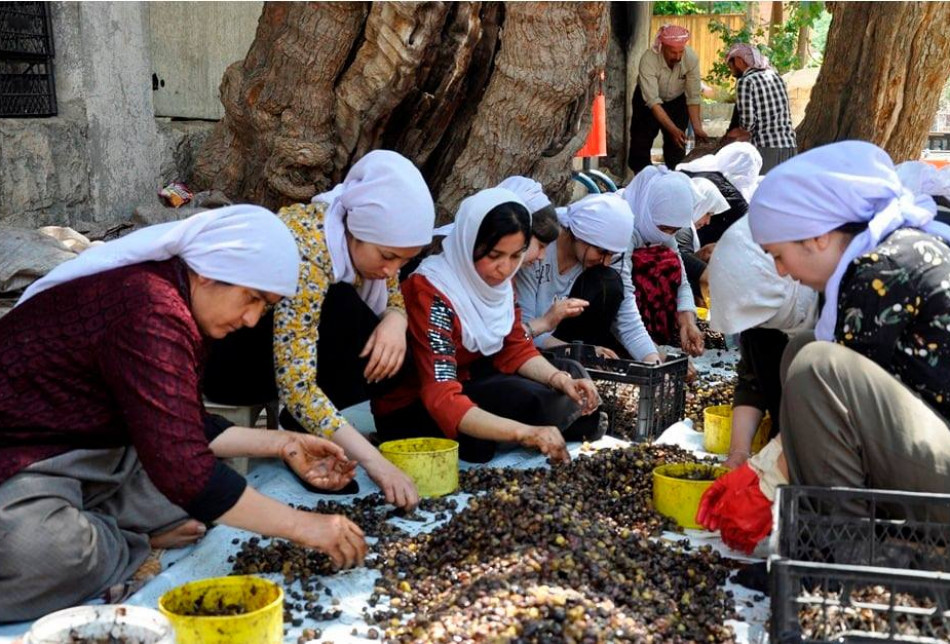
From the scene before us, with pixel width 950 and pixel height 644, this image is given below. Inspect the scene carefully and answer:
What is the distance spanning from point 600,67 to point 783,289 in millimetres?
2460

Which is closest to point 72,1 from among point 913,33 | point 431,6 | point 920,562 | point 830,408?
point 431,6

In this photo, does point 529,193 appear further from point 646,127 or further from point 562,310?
point 646,127

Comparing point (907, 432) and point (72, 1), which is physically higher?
point (72, 1)

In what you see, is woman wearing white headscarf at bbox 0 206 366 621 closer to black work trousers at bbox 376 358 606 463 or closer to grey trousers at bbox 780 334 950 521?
grey trousers at bbox 780 334 950 521

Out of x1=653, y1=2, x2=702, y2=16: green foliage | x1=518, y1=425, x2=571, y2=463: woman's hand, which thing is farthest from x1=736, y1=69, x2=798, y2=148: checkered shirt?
x1=653, y1=2, x2=702, y2=16: green foliage

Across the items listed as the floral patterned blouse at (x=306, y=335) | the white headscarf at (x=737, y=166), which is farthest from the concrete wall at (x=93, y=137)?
the white headscarf at (x=737, y=166)

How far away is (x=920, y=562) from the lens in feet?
8.21

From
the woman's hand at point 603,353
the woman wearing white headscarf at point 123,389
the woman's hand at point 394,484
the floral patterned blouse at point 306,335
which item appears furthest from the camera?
the woman's hand at point 603,353

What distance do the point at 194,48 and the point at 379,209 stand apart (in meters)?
3.83

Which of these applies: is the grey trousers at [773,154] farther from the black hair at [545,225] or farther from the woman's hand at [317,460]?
the woman's hand at [317,460]

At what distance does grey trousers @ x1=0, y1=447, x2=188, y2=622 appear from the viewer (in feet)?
7.99

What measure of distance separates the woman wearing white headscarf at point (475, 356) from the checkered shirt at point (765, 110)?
4.93 meters

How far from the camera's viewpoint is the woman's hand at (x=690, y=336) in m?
4.91

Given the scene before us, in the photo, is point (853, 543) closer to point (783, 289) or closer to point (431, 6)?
point (783, 289)
